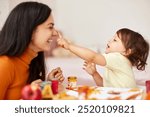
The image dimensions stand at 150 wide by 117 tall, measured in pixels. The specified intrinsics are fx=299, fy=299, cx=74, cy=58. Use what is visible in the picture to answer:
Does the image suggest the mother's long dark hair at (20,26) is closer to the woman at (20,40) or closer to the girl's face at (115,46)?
the woman at (20,40)

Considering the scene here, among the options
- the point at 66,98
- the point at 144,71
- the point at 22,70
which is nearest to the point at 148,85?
the point at 144,71

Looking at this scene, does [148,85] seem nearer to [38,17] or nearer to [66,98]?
[66,98]

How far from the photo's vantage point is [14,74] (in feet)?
3.36

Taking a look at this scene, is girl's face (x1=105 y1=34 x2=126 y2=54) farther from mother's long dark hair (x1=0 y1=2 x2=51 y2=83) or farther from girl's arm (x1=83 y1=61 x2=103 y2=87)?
mother's long dark hair (x1=0 y1=2 x2=51 y2=83)

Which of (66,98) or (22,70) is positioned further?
(22,70)

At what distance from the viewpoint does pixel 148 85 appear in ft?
3.44

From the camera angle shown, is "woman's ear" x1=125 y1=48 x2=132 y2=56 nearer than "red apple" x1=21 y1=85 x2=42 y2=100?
No

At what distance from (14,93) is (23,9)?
29cm

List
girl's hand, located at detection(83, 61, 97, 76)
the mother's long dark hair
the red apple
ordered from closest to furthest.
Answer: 1. the red apple
2. the mother's long dark hair
3. girl's hand, located at detection(83, 61, 97, 76)

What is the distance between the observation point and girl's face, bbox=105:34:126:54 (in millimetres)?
1084

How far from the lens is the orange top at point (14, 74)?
0.98 metres

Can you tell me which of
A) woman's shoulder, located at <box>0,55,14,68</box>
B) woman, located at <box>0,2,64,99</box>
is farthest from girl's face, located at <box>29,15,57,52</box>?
woman's shoulder, located at <box>0,55,14,68</box>

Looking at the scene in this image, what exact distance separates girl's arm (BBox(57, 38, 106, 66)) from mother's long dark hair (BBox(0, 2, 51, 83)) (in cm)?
12

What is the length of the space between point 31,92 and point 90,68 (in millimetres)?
295
